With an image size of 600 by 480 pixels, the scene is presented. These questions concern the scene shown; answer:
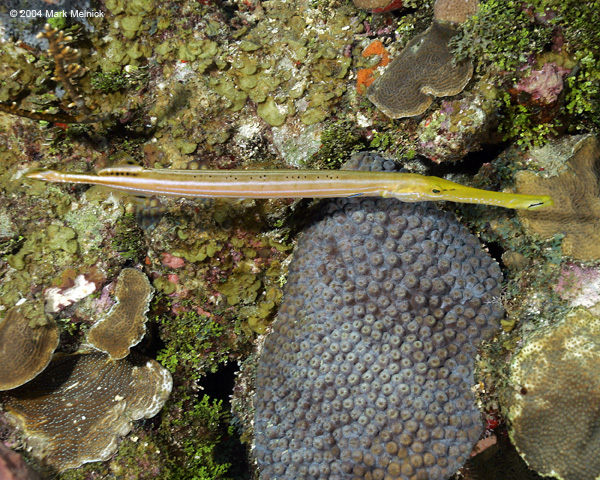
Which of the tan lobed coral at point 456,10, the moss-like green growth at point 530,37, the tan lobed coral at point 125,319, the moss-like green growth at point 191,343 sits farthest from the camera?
the moss-like green growth at point 191,343

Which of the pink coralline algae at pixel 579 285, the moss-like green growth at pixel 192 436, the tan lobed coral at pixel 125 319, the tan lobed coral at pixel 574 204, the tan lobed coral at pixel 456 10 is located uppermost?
the tan lobed coral at pixel 456 10

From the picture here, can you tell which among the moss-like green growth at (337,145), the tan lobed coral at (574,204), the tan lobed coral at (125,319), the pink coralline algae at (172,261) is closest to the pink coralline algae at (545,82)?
the tan lobed coral at (574,204)

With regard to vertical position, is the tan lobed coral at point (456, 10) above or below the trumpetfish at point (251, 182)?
above

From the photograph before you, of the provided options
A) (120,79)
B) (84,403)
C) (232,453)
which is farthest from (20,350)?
(120,79)

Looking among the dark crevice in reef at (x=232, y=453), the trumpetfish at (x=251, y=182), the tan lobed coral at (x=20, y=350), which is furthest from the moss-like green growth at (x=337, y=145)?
the tan lobed coral at (x=20, y=350)

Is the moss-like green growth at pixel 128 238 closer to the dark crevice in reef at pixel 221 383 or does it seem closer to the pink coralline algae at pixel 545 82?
the dark crevice in reef at pixel 221 383

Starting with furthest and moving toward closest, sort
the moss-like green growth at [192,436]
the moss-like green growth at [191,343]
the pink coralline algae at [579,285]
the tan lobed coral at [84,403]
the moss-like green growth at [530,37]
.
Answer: the moss-like green growth at [191,343] < the moss-like green growth at [192,436] < the tan lobed coral at [84,403] < the moss-like green growth at [530,37] < the pink coralline algae at [579,285]

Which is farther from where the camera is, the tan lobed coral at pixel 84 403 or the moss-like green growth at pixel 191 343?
the moss-like green growth at pixel 191 343

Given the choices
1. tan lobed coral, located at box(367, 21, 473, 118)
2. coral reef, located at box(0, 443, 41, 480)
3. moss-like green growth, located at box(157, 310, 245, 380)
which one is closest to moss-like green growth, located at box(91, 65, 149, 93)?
tan lobed coral, located at box(367, 21, 473, 118)
